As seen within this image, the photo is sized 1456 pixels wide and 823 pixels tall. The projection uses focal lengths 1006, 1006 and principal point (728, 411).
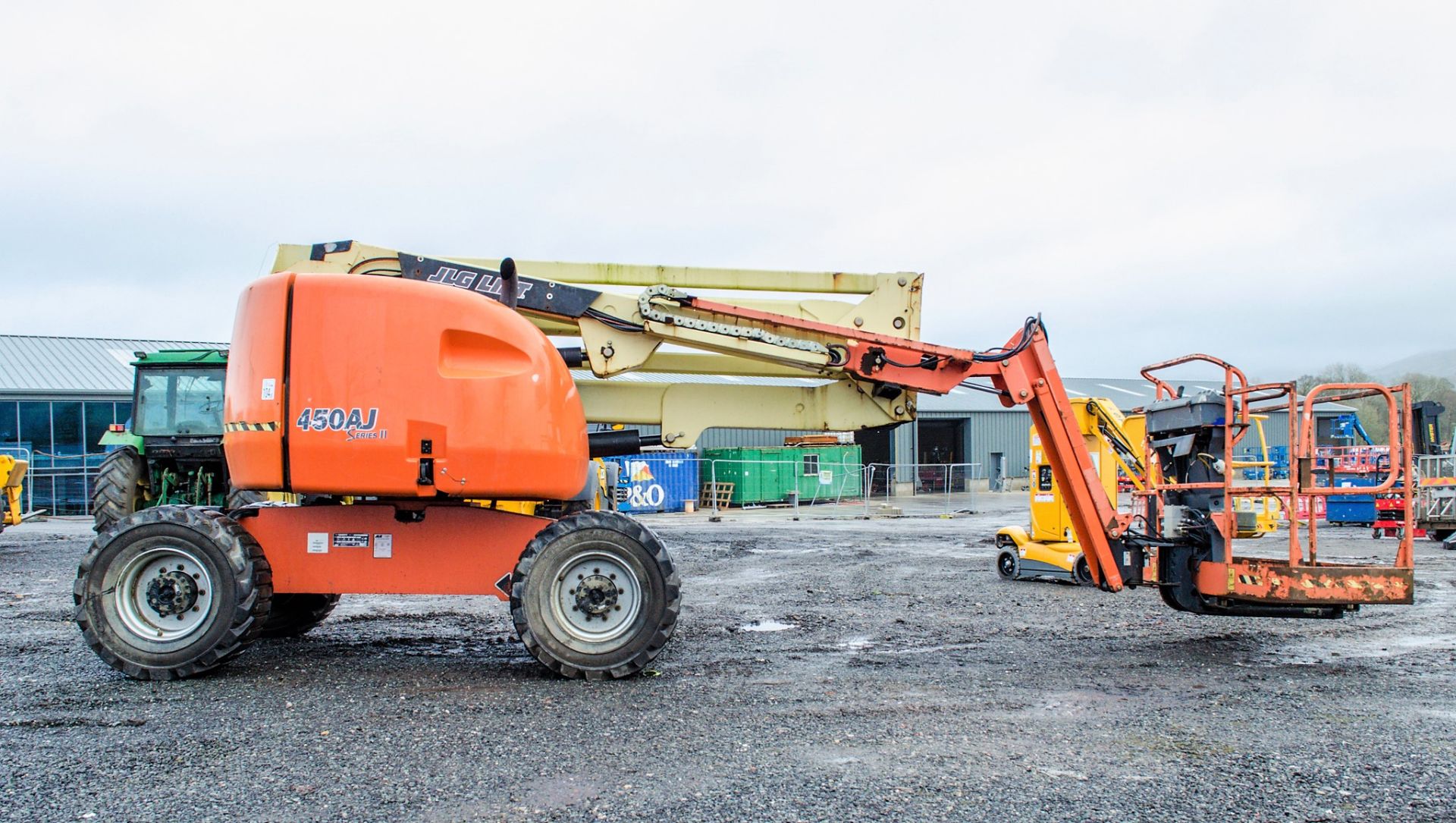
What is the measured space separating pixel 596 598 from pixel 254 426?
2472 millimetres

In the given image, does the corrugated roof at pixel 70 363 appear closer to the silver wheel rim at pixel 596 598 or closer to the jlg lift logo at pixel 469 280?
the jlg lift logo at pixel 469 280

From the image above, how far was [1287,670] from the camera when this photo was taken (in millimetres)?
7281

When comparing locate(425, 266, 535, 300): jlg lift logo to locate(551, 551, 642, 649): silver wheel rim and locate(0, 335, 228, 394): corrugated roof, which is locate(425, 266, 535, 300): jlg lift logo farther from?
locate(0, 335, 228, 394): corrugated roof

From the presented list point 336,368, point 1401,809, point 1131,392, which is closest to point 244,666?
point 336,368

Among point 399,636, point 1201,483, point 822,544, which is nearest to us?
point 1201,483

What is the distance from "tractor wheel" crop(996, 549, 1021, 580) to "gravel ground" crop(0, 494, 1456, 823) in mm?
3042

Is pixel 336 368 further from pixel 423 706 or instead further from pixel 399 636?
pixel 399 636

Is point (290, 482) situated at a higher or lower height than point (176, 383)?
lower

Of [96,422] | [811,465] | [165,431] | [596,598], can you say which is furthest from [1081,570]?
[96,422]

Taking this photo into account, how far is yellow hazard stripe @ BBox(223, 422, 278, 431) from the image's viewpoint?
6.44 metres

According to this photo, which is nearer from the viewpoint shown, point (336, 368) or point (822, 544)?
point (336, 368)

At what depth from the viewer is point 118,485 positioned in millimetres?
14117

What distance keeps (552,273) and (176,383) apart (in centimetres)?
963

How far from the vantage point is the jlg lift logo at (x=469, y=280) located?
23.4ft
